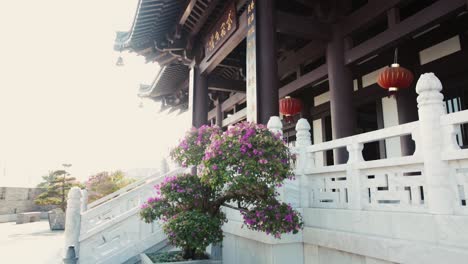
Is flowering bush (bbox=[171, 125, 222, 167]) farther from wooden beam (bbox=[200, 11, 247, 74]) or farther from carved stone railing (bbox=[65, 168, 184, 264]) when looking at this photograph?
wooden beam (bbox=[200, 11, 247, 74])

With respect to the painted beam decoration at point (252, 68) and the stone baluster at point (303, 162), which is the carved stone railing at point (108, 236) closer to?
the painted beam decoration at point (252, 68)

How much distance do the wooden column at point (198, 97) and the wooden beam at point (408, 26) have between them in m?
3.59

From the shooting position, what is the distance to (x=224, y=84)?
347 inches

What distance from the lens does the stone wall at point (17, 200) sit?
22.4m

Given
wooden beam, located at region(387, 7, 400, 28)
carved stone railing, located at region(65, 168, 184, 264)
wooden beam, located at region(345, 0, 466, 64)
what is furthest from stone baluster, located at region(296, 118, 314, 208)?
carved stone railing, located at region(65, 168, 184, 264)

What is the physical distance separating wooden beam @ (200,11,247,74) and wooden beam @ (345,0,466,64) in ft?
5.95

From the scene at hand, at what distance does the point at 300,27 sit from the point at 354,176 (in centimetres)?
324

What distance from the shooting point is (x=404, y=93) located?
238 inches

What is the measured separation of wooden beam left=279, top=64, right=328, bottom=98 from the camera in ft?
21.2

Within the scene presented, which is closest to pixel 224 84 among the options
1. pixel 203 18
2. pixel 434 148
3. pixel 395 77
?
pixel 203 18

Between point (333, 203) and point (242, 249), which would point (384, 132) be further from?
point (242, 249)

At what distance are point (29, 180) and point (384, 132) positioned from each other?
55890 mm

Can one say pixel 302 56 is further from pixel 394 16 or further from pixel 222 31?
pixel 394 16

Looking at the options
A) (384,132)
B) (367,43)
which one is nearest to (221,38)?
(367,43)
